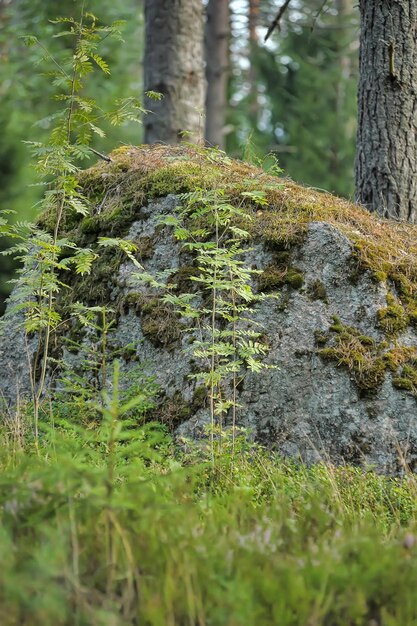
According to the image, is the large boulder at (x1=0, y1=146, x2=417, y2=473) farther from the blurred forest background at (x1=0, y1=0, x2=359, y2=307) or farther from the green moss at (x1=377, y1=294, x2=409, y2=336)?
the blurred forest background at (x1=0, y1=0, x2=359, y2=307)

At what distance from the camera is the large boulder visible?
178 inches

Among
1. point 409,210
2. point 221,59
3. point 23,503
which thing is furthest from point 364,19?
point 221,59

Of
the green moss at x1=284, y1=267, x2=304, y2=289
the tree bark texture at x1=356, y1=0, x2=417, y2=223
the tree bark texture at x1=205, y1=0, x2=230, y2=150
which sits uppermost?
the tree bark texture at x1=205, y1=0, x2=230, y2=150

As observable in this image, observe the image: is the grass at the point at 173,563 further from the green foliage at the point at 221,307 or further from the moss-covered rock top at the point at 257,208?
the moss-covered rock top at the point at 257,208

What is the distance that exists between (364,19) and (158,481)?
209 inches

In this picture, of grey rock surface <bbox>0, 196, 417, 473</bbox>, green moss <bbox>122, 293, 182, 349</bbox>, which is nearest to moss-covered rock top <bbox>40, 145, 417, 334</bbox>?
grey rock surface <bbox>0, 196, 417, 473</bbox>

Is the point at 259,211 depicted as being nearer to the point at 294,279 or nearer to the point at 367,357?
the point at 294,279

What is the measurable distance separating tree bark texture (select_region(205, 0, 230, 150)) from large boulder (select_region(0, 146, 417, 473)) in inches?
425

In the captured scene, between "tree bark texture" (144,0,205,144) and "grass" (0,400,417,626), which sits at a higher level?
"tree bark texture" (144,0,205,144)

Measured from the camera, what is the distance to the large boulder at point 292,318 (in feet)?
14.9

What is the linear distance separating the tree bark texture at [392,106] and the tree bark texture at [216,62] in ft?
32.4

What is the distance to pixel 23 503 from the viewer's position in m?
2.51

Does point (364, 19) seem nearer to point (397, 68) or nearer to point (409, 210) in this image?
point (397, 68)

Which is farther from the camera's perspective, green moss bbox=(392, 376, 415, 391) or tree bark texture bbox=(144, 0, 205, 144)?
tree bark texture bbox=(144, 0, 205, 144)
